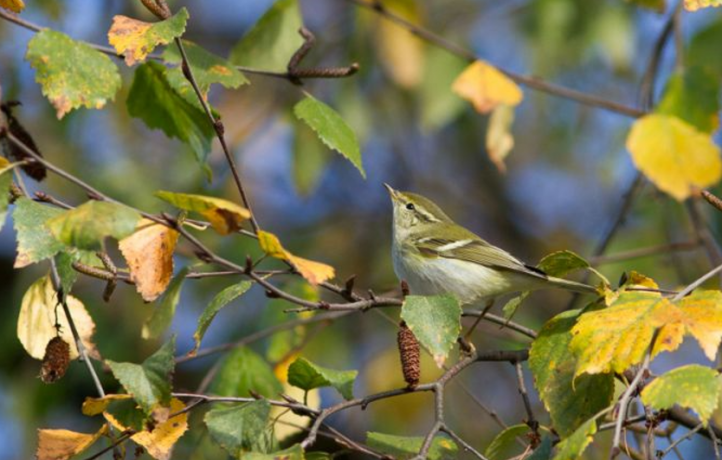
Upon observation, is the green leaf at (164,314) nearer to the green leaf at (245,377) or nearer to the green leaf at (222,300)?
the green leaf at (222,300)

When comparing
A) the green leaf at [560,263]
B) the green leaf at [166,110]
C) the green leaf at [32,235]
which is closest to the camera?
the green leaf at [32,235]

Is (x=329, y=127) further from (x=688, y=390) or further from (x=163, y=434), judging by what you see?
(x=688, y=390)

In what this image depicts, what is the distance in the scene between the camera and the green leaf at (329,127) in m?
2.02

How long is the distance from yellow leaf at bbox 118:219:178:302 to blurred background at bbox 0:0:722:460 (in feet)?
3.81

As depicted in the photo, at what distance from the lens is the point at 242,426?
176cm

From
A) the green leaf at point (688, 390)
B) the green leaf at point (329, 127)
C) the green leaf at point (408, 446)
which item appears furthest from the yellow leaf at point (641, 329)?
the green leaf at point (329, 127)

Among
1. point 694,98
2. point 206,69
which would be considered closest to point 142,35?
point 206,69

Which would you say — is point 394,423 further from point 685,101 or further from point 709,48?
point 685,101

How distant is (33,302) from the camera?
1.97 meters

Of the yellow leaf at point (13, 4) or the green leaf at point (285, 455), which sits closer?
the green leaf at point (285, 455)

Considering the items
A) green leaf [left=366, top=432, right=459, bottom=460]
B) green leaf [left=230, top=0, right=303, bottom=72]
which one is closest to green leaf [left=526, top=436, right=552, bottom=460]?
green leaf [left=366, top=432, right=459, bottom=460]

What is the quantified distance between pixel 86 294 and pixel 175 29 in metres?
3.88

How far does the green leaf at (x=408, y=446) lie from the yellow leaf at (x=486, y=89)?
119cm

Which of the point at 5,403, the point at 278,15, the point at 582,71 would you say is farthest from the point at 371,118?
the point at 278,15
